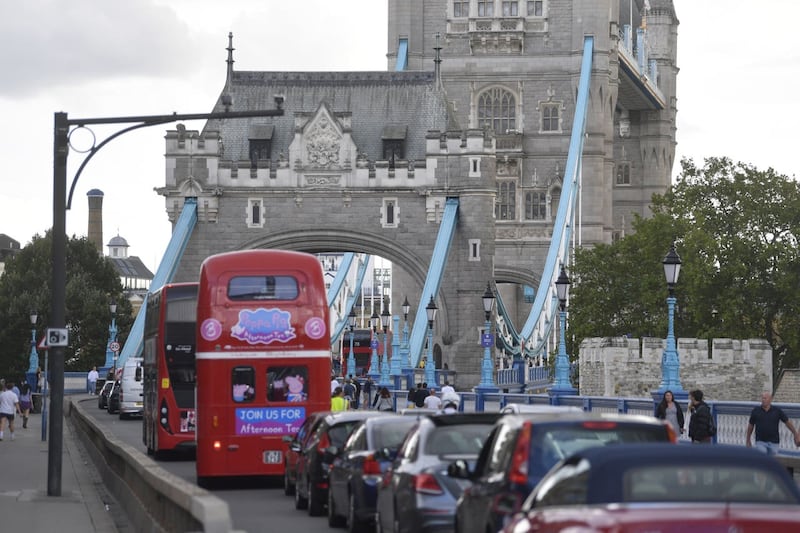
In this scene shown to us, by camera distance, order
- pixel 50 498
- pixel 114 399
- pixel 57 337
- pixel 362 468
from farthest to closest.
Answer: pixel 114 399 < pixel 50 498 < pixel 57 337 < pixel 362 468

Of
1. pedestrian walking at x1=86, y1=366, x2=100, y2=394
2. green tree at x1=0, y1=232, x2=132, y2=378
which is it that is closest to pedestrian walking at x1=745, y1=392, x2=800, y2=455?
pedestrian walking at x1=86, y1=366, x2=100, y2=394

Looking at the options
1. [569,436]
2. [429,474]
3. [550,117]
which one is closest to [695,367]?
[550,117]

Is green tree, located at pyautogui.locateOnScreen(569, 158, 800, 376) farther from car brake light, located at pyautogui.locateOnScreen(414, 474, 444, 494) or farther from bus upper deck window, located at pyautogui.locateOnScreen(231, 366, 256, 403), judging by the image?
car brake light, located at pyautogui.locateOnScreen(414, 474, 444, 494)

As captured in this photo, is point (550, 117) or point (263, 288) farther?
point (550, 117)

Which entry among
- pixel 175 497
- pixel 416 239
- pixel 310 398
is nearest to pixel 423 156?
pixel 416 239

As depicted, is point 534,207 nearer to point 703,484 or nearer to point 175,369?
point 175,369

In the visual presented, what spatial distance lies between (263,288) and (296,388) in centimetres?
175

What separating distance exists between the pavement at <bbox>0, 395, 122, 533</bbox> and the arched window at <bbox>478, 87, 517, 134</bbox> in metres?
53.8

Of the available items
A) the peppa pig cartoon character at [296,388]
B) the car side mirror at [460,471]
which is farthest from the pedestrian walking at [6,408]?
the car side mirror at [460,471]

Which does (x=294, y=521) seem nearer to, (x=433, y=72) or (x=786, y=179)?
(x=786, y=179)

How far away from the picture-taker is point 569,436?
1324 centimetres

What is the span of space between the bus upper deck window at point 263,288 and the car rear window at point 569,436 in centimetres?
1411

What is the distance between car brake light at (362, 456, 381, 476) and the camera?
60.9 feet

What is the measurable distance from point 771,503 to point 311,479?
12.5m
